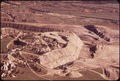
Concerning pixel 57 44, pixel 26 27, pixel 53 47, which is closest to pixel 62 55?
pixel 53 47

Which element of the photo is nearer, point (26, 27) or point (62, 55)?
point (62, 55)

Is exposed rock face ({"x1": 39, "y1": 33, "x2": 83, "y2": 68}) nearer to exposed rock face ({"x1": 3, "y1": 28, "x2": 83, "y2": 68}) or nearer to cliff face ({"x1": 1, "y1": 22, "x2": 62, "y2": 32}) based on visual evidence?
exposed rock face ({"x1": 3, "y1": 28, "x2": 83, "y2": 68})

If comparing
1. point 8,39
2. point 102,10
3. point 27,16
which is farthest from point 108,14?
point 8,39

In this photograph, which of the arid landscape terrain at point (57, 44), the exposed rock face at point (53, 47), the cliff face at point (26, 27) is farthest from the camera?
the cliff face at point (26, 27)

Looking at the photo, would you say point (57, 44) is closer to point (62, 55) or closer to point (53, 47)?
point (53, 47)

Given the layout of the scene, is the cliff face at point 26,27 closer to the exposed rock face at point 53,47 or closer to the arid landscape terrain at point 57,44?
the arid landscape terrain at point 57,44

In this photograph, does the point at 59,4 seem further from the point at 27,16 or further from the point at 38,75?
the point at 38,75

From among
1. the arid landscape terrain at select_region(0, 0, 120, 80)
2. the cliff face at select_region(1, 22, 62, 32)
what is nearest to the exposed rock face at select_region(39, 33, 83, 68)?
the arid landscape terrain at select_region(0, 0, 120, 80)

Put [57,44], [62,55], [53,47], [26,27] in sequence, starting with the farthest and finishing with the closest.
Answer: [26,27], [57,44], [53,47], [62,55]

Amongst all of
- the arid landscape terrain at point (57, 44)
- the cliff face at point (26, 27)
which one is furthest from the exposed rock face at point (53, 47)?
the cliff face at point (26, 27)
